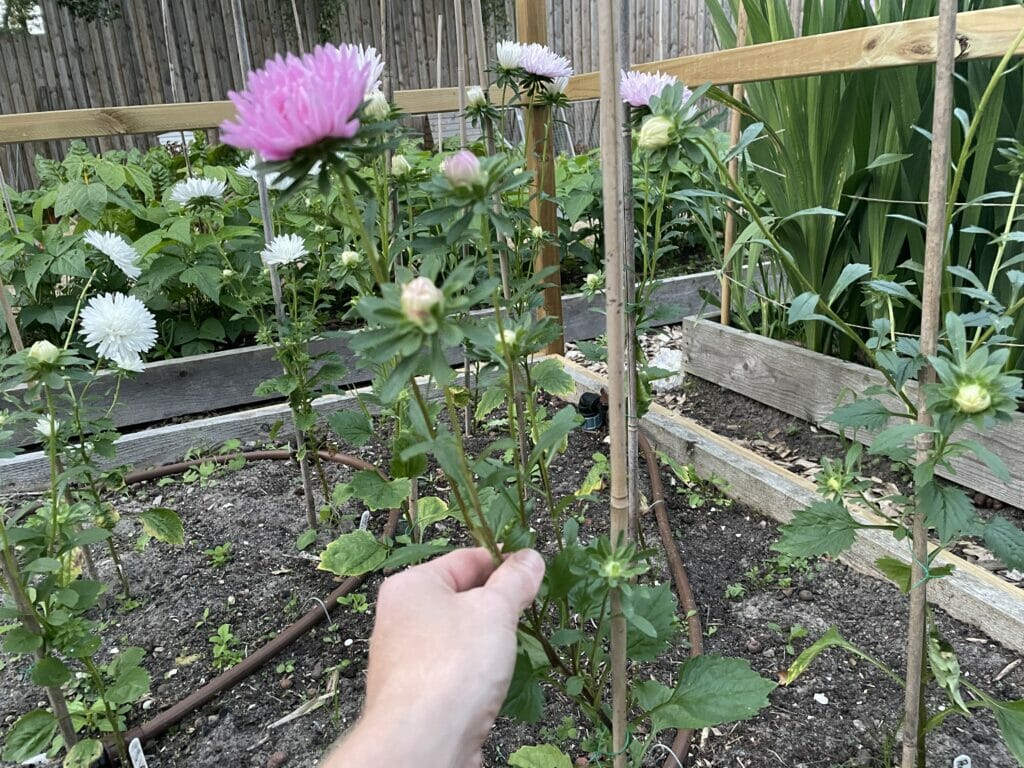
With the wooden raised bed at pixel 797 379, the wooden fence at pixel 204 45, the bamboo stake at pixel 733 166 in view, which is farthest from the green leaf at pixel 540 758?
the wooden fence at pixel 204 45

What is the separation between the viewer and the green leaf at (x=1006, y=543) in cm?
92

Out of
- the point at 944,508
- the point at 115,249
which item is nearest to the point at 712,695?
the point at 944,508

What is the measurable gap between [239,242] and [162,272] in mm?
307

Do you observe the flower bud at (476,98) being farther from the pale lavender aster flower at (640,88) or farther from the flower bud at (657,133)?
the flower bud at (657,133)

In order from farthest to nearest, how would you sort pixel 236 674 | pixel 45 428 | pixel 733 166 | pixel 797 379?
pixel 733 166 < pixel 797 379 < pixel 236 674 < pixel 45 428

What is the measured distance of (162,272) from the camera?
8.83 feet

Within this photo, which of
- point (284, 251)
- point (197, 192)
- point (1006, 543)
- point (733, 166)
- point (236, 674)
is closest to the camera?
point (1006, 543)

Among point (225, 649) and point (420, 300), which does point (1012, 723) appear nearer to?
point (420, 300)

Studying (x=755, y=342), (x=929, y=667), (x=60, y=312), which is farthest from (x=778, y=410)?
(x=60, y=312)

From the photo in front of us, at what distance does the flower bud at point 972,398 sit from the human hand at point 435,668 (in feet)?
1.61

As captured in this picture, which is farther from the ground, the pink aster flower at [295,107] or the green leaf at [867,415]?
the pink aster flower at [295,107]

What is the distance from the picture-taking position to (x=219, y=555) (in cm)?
181

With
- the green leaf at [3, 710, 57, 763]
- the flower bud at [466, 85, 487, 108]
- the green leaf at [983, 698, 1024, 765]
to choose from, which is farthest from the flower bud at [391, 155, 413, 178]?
the green leaf at [983, 698, 1024, 765]

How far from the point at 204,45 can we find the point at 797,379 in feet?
21.4
